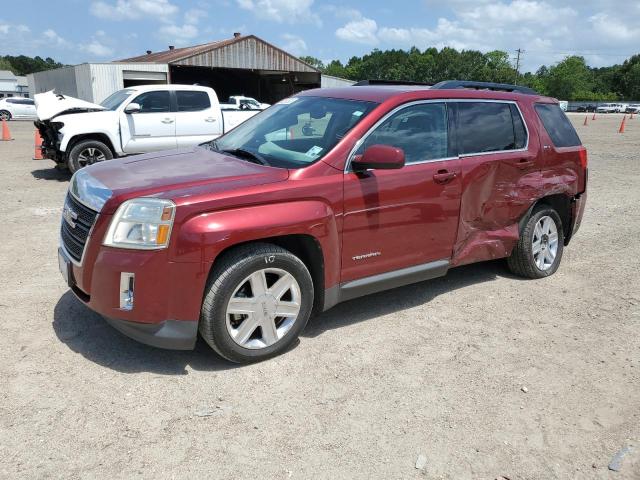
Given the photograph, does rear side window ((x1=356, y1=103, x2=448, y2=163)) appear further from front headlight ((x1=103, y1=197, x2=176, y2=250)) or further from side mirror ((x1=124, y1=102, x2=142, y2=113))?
side mirror ((x1=124, y1=102, x2=142, y2=113))

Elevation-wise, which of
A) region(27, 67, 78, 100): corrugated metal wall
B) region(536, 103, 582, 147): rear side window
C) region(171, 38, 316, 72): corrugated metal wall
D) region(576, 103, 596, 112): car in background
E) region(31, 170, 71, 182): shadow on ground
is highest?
region(171, 38, 316, 72): corrugated metal wall

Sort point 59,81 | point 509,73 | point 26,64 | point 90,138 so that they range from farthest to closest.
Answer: point 26,64 < point 509,73 < point 59,81 < point 90,138

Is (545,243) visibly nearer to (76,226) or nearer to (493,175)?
(493,175)

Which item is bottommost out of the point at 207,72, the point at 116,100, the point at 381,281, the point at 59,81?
the point at 381,281

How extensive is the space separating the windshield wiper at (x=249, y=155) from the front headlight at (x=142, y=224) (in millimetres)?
925

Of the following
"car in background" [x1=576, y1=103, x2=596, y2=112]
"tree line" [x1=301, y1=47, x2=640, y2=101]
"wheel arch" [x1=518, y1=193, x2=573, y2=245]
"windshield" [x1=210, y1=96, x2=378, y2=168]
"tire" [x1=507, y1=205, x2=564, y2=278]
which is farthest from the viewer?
"tree line" [x1=301, y1=47, x2=640, y2=101]

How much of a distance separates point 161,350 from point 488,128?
10.8ft

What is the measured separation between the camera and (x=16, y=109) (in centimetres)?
3109

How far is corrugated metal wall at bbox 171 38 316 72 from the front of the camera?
33.4m

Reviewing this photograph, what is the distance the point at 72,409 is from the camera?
116 inches

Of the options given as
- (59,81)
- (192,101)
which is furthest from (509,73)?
(192,101)

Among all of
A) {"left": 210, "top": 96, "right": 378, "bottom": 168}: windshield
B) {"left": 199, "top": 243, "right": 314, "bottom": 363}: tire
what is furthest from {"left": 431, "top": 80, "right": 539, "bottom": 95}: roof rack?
{"left": 199, "top": 243, "right": 314, "bottom": 363}: tire

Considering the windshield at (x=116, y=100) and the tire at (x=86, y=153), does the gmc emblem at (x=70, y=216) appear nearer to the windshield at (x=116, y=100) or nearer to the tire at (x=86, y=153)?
the tire at (x=86, y=153)

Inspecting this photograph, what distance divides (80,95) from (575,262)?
33.4 metres
